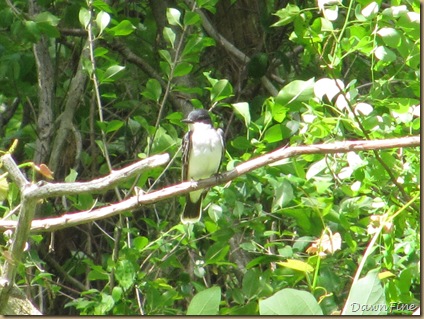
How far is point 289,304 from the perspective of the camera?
7.27 feet

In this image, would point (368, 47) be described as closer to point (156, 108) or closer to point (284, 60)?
point (284, 60)

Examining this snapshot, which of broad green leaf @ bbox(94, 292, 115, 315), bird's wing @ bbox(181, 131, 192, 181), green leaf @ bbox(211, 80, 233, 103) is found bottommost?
broad green leaf @ bbox(94, 292, 115, 315)

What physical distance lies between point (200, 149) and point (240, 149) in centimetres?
76

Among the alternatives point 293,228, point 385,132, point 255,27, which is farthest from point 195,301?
point 255,27

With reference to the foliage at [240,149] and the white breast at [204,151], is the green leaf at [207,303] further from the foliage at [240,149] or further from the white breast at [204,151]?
the white breast at [204,151]

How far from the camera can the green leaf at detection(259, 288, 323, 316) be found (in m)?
2.21

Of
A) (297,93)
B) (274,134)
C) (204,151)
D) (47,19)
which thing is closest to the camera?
(297,93)

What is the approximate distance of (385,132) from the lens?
11.5 feet

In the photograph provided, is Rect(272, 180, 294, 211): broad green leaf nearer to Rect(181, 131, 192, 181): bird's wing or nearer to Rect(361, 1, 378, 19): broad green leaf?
Rect(361, 1, 378, 19): broad green leaf

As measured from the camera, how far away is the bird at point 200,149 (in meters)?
4.63

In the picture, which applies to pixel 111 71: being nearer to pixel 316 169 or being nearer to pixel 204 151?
pixel 204 151

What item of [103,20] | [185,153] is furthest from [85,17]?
[185,153]

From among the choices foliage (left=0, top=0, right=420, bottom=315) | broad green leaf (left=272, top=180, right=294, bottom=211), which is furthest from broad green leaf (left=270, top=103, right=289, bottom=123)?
broad green leaf (left=272, top=180, right=294, bottom=211)

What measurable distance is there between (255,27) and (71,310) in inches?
80.3
